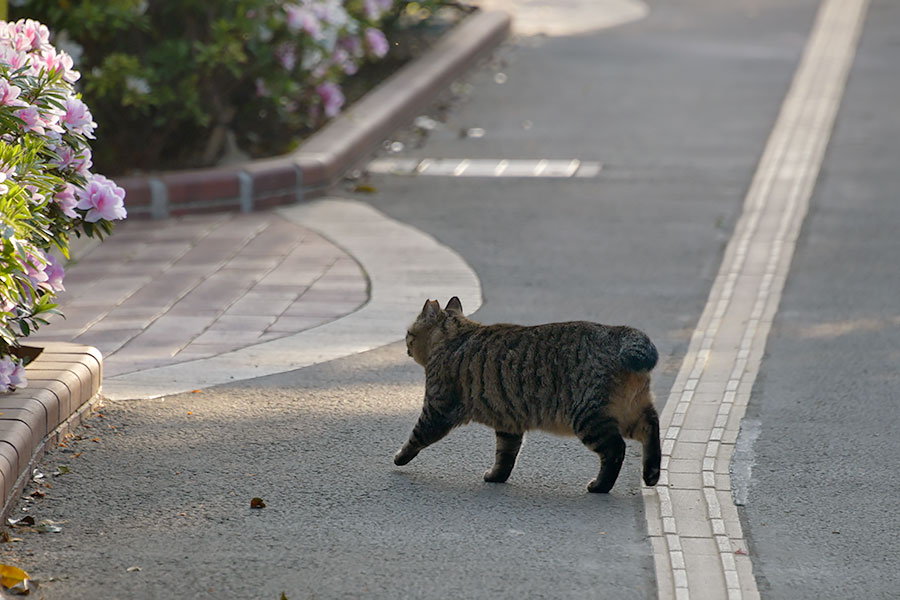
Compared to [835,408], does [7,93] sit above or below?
above

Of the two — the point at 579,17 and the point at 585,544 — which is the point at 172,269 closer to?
the point at 585,544

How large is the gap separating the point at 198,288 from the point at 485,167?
150 inches

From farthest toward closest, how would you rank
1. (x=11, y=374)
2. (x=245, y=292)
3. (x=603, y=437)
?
(x=245, y=292), (x=11, y=374), (x=603, y=437)

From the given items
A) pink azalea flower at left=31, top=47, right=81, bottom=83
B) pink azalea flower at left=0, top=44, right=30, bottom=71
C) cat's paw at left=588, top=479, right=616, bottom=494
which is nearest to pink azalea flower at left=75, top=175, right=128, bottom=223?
pink azalea flower at left=31, top=47, right=81, bottom=83

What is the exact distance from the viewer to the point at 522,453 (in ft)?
19.5

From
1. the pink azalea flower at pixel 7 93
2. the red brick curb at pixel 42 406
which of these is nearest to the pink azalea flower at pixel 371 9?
the red brick curb at pixel 42 406

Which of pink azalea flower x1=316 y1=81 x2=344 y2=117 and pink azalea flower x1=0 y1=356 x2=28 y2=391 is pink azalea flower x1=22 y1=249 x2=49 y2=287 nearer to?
pink azalea flower x1=0 y1=356 x2=28 y2=391

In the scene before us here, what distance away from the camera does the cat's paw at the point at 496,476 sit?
555cm

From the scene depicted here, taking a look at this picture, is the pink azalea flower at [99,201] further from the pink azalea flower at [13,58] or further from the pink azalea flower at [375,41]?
the pink azalea flower at [375,41]

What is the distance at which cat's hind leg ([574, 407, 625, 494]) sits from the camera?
5215 millimetres

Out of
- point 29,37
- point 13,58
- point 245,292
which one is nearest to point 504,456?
point 13,58

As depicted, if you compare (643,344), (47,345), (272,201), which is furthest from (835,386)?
(272,201)

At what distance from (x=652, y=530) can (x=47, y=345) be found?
304cm

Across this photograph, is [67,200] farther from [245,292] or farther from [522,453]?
[245,292]
